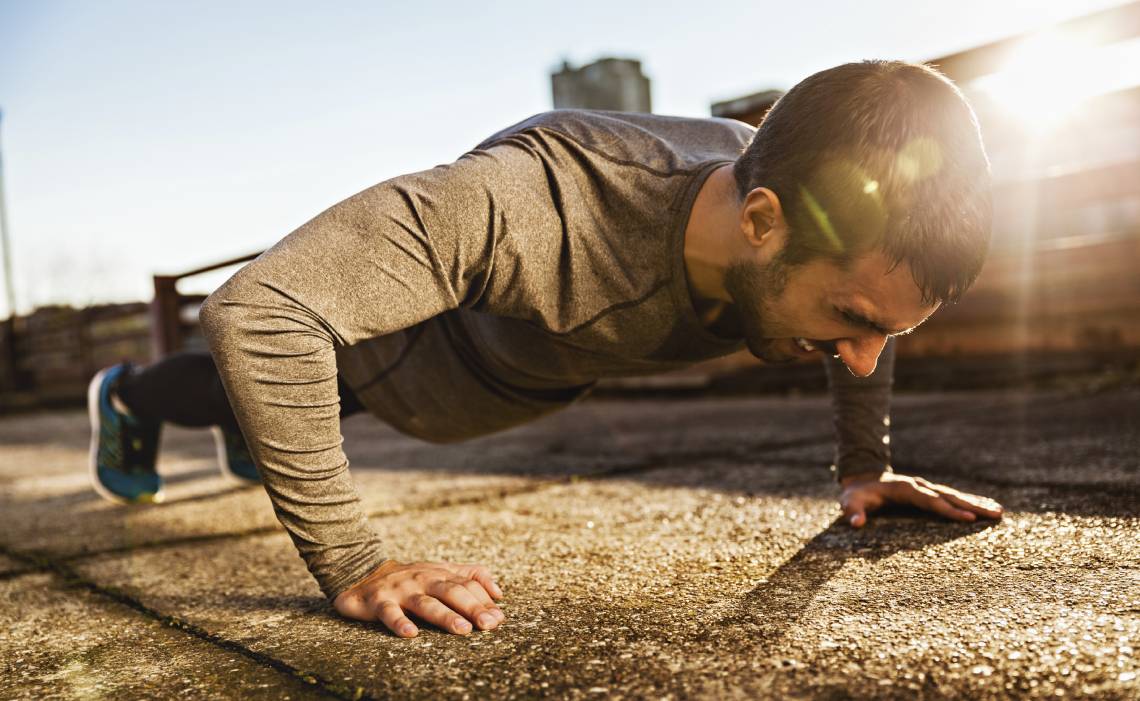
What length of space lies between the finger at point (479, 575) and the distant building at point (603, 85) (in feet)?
7.43

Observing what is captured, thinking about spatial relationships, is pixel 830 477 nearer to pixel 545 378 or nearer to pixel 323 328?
pixel 545 378

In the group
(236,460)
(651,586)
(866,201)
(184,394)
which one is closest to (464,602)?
(651,586)

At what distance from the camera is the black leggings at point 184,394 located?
6.17 ft

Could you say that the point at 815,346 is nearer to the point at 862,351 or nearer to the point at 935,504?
Answer: the point at 862,351

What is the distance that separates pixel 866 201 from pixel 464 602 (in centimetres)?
65

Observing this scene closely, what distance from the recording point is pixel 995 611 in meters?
0.92

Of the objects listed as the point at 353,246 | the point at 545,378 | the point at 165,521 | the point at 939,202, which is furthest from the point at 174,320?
the point at 939,202

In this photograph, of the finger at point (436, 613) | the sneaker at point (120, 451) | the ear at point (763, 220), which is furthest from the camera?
the sneaker at point (120, 451)

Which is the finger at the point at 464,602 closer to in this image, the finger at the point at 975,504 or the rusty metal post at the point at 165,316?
the finger at the point at 975,504

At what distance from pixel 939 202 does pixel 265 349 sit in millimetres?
792

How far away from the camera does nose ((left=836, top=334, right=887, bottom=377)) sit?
1.14m

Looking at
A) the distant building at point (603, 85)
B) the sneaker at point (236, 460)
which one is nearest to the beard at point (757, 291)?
the sneaker at point (236, 460)

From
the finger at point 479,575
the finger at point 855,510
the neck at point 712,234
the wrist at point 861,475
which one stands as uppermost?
the neck at point 712,234

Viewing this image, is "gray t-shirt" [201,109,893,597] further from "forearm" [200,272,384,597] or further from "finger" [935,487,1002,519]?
"finger" [935,487,1002,519]
